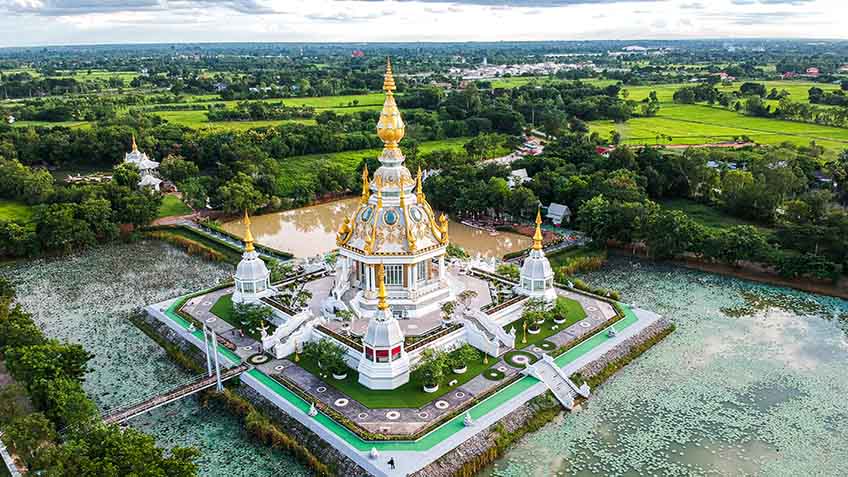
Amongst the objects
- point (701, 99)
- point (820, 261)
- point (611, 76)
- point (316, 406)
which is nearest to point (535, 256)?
point (316, 406)

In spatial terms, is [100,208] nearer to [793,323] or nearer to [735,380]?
[735,380]

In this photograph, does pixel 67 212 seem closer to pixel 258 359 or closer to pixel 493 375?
pixel 258 359

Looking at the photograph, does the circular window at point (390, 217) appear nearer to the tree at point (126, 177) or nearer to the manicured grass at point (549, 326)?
the manicured grass at point (549, 326)

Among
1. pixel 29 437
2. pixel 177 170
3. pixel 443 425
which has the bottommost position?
pixel 443 425

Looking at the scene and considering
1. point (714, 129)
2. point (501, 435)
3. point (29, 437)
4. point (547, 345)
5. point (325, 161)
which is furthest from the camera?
point (714, 129)

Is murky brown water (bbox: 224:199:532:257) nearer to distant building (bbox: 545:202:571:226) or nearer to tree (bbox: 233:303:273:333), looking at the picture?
distant building (bbox: 545:202:571:226)

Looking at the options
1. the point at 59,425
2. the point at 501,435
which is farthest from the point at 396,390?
the point at 59,425

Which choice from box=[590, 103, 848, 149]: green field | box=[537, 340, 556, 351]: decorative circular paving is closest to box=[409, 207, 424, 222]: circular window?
box=[537, 340, 556, 351]: decorative circular paving
